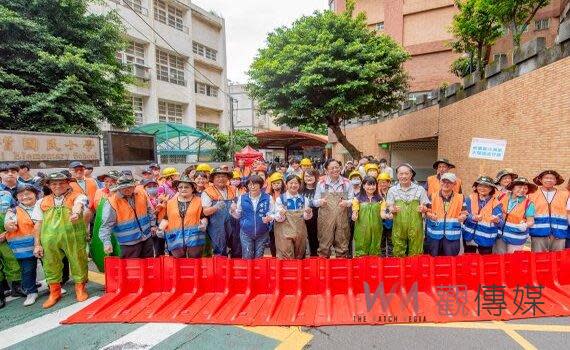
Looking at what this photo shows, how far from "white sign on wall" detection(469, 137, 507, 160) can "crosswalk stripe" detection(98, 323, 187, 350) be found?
19.6ft

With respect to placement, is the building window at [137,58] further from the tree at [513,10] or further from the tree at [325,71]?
the tree at [513,10]

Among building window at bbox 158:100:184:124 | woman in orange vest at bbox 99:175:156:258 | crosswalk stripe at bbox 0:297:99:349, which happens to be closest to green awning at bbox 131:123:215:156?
building window at bbox 158:100:184:124

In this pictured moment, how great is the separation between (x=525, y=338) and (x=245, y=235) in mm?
3295

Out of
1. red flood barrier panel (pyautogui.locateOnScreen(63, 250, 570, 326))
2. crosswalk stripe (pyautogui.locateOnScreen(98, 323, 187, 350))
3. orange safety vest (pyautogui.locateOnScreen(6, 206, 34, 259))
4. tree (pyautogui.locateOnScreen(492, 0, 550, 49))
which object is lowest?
crosswalk stripe (pyautogui.locateOnScreen(98, 323, 187, 350))

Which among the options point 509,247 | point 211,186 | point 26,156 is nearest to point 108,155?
point 26,156

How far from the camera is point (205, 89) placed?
26031 millimetres

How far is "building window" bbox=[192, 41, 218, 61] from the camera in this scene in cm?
2458

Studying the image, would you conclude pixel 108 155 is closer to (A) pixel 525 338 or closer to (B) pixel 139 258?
(B) pixel 139 258

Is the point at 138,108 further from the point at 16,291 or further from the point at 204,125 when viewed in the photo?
the point at 16,291

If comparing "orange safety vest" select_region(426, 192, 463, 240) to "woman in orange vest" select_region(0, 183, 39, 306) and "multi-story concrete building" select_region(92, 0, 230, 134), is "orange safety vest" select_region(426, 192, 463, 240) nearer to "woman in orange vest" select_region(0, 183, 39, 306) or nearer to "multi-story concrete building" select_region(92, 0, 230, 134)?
"woman in orange vest" select_region(0, 183, 39, 306)

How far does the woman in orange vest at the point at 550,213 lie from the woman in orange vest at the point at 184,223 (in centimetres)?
445

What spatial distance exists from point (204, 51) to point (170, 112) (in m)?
6.32

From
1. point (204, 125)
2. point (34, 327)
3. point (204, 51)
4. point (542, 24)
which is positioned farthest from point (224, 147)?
point (542, 24)

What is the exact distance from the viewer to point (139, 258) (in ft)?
14.1
